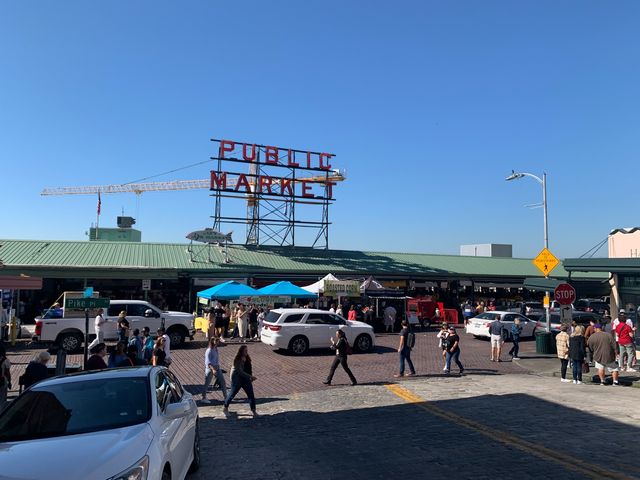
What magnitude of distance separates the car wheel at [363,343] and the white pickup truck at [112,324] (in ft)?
23.0

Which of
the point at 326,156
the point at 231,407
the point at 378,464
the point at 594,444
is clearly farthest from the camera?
the point at 326,156

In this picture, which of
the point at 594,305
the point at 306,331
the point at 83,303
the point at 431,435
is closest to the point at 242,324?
the point at 306,331

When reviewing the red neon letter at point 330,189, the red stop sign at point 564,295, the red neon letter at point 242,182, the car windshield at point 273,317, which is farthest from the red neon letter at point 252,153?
the red stop sign at point 564,295

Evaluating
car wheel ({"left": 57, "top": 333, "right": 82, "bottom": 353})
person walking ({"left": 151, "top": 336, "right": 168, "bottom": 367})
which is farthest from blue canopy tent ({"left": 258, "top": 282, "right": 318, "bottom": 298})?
person walking ({"left": 151, "top": 336, "right": 168, "bottom": 367})

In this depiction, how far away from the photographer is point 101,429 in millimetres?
4812

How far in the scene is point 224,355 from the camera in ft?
62.2

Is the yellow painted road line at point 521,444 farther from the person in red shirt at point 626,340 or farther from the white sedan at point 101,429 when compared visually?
the person in red shirt at point 626,340

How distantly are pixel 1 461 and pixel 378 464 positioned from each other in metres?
4.67

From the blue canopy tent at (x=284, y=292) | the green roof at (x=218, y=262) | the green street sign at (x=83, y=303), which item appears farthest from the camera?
the green roof at (x=218, y=262)

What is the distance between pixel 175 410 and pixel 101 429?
0.84 m

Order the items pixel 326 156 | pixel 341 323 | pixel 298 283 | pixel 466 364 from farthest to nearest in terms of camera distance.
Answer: pixel 326 156 < pixel 298 283 < pixel 341 323 < pixel 466 364

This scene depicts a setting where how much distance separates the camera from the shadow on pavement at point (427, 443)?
266 inches

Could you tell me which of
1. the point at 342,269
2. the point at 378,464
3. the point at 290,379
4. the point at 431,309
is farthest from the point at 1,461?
the point at 342,269

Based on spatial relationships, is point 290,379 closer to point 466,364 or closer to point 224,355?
point 224,355
